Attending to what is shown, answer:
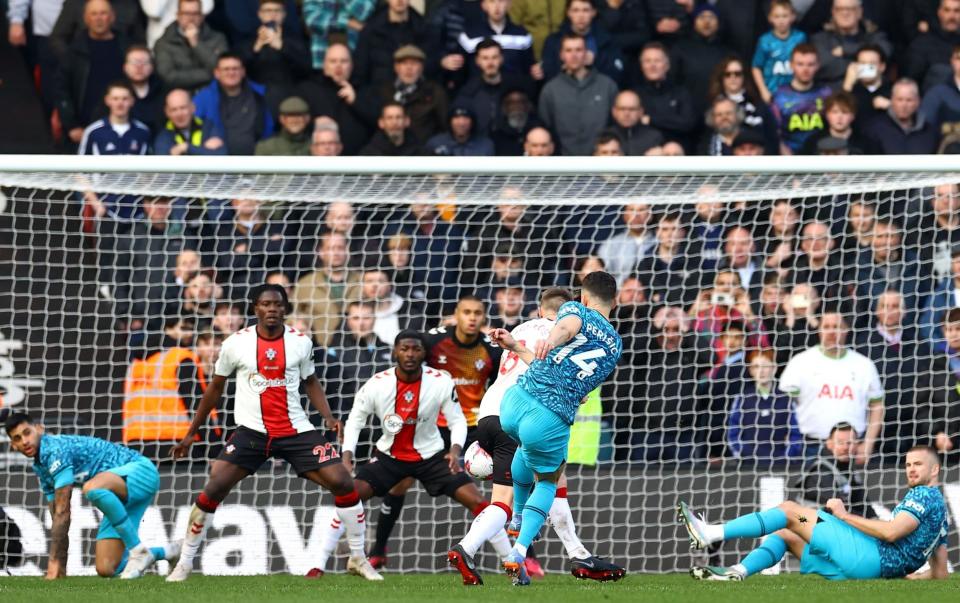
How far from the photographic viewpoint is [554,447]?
8.48 metres

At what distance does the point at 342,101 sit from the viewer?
13578 millimetres

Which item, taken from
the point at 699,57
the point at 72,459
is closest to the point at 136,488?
the point at 72,459

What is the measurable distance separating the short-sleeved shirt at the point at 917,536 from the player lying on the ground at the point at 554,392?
7.81 ft

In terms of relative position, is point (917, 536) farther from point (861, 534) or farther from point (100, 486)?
point (100, 486)

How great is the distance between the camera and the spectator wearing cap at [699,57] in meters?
13.9

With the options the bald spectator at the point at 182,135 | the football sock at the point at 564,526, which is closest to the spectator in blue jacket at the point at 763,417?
the football sock at the point at 564,526

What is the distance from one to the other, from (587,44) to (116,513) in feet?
20.8

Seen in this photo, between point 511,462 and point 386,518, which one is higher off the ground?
point 511,462

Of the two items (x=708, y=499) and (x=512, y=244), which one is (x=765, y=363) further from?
(x=512, y=244)

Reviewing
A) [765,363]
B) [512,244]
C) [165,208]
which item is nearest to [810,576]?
[765,363]

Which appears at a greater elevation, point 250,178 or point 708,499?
point 250,178

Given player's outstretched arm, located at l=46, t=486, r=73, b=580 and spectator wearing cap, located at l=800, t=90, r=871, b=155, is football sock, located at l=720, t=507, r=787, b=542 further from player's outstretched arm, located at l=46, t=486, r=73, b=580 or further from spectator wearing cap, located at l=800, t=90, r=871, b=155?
spectator wearing cap, located at l=800, t=90, r=871, b=155

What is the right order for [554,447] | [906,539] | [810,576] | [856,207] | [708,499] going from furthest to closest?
[856,207] → [708,499] → [810,576] → [906,539] → [554,447]

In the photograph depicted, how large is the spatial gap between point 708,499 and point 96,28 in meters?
7.01
